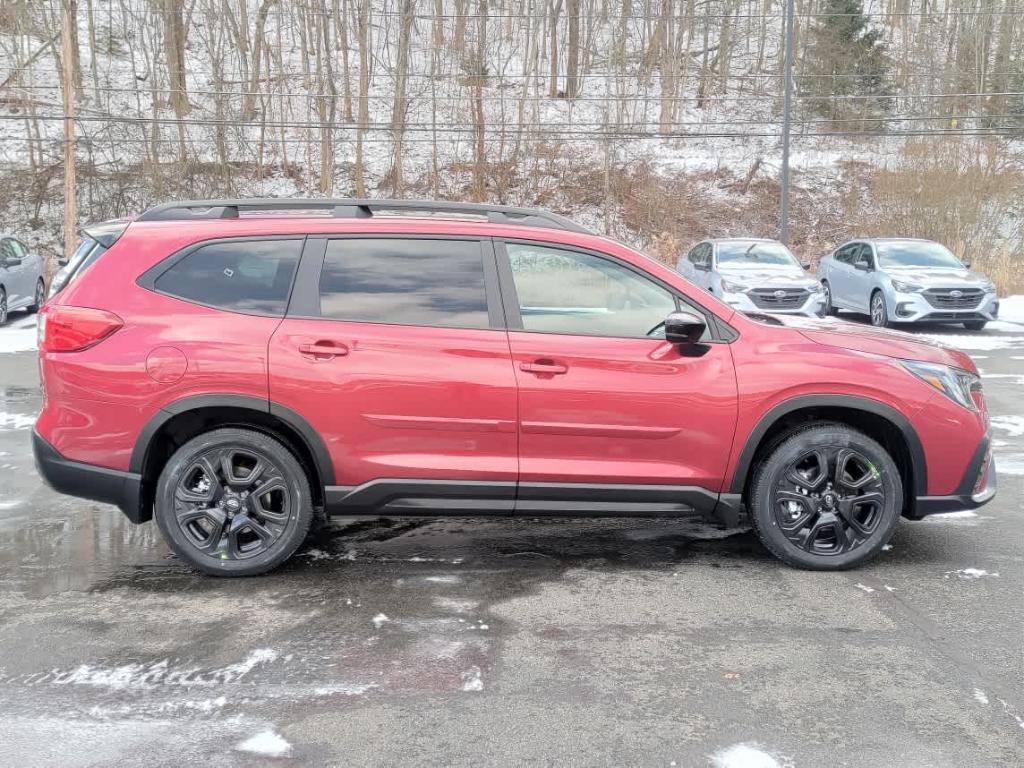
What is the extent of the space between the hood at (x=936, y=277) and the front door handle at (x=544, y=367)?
13.0 metres

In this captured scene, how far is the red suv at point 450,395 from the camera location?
445 cm

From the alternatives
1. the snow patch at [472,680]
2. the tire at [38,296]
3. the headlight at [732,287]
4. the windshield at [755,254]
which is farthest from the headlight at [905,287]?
the tire at [38,296]

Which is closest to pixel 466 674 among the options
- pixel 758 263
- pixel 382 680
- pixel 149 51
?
pixel 382 680

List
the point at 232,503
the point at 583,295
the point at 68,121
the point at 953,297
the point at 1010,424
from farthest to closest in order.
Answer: the point at 68,121 < the point at 953,297 < the point at 1010,424 < the point at 583,295 < the point at 232,503

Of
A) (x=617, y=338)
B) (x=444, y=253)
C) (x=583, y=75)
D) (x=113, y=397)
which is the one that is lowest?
(x=113, y=397)

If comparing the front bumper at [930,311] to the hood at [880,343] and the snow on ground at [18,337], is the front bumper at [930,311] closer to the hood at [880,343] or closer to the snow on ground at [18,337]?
the hood at [880,343]

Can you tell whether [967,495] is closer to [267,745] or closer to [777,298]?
[267,745]

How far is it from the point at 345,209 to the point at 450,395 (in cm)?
117

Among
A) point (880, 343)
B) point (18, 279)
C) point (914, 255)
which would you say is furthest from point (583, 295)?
point (18, 279)

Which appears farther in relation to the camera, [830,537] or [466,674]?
[830,537]

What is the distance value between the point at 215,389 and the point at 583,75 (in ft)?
138

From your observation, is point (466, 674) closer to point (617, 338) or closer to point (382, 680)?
point (382, 680)

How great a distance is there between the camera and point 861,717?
10.6 ft

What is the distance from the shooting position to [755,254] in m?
16.9
